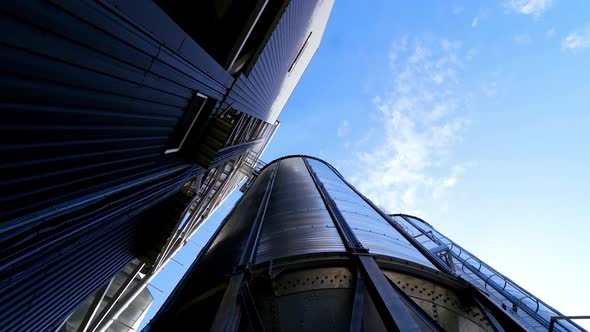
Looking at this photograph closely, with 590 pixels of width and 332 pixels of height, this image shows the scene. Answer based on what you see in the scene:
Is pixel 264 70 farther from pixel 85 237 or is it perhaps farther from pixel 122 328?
pixel 122 328

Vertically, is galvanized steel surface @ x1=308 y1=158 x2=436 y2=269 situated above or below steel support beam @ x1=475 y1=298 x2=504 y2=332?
below

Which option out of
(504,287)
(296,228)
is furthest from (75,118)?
(504,287)

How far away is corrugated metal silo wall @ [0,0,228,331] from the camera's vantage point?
104 inches

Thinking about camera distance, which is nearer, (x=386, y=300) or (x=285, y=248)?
(x=386, y=300)

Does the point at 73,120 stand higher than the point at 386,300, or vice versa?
the point at 386,300

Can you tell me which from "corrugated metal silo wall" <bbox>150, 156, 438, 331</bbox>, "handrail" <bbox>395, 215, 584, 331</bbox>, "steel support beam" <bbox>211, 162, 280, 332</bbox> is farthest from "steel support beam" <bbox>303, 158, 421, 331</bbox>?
"handrail" <bbox>395, 215, 584, 331</bbox>

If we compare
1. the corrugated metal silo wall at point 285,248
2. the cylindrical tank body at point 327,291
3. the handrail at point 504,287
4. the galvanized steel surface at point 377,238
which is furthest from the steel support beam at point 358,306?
the handrail at point 504,287

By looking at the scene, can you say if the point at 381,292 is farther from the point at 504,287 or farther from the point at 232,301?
the point at 504,287

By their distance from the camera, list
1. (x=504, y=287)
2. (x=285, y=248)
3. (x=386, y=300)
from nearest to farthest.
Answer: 1. (x=386, y=300)
2. (x=285, y=248)
3. (x=504, y=287)

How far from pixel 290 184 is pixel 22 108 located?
6063mm

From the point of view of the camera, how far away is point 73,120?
3469mm

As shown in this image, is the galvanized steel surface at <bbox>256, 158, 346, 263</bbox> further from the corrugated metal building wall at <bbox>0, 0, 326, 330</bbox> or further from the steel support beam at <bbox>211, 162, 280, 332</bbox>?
the corrugated metal building wall at <bbox>0, 0, 326, 330</bbox>

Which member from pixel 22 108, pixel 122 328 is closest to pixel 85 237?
pixel 22 108

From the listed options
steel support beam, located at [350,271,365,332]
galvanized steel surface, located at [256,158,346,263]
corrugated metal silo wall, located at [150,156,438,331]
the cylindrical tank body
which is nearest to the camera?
steel support beam, located at [350,271,365,332]
